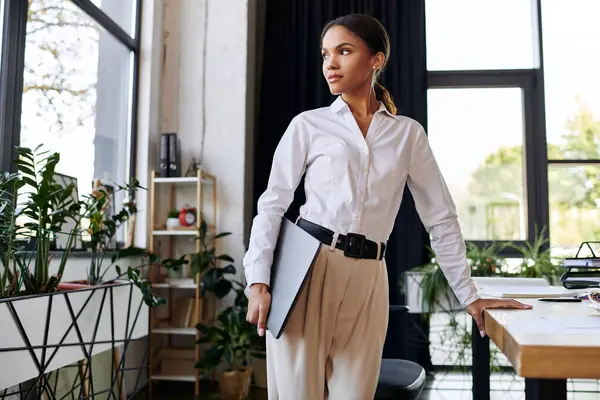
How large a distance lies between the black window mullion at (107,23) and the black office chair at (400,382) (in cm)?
235

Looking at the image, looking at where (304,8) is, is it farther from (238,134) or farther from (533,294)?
(533,294)

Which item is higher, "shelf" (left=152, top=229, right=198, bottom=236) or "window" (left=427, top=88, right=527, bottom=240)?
"window" (left=427, top=88, right=527, bottom=240)

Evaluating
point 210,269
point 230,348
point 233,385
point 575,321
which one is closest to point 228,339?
point 230,348

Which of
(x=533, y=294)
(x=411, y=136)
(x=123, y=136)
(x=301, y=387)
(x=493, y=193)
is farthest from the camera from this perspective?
(x=493, y=193)

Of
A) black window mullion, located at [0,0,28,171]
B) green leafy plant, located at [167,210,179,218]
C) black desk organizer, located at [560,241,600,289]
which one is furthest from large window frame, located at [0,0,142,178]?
black desk organizer, located at [560,241,600,289]

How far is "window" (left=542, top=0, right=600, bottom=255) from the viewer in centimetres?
431

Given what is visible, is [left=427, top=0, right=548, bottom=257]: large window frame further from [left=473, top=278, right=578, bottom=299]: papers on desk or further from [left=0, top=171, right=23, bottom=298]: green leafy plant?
[left=0, top=171, right=23, bottom=298]: green leafy plant

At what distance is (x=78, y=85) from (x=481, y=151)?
288 cm

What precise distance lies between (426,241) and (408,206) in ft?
0.91

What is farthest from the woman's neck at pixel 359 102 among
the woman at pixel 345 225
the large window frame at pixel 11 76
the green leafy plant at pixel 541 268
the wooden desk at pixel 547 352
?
the green leafy plant at pixel 541 268

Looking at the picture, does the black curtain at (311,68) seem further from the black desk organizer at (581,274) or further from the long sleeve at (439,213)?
the long sleeve at (439,213)

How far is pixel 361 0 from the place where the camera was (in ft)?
14.1

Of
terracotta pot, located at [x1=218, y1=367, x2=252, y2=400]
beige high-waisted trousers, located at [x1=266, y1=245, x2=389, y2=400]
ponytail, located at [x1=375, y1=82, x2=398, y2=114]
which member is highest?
ponytail, located at [x1=375, y1=82, x2=398, y2=114]

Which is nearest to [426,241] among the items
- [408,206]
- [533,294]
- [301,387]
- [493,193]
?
[408,206]
